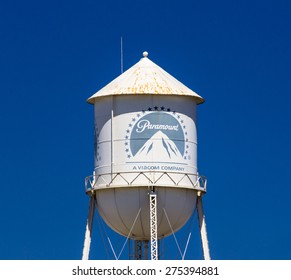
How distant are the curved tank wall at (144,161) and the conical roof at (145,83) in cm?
26

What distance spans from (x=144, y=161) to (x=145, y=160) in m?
0.06

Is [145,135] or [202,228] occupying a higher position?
[145,135]

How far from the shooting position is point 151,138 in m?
63.8

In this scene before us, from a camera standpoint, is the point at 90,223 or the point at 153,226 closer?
the point at 153,226

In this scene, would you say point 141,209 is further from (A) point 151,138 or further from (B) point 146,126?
(B) point 146,126

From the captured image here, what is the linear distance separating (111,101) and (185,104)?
10.5ft

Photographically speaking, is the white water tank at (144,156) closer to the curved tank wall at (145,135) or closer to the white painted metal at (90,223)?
the curved tank wall at (145,135)

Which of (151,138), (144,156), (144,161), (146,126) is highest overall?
(146,126)

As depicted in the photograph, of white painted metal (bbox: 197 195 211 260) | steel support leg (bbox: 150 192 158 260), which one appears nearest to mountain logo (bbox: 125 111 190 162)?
steel support leg (bbox: 150 192 158 260)

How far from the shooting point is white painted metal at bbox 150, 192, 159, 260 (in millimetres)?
63438

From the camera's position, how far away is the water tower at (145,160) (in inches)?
A: 2515

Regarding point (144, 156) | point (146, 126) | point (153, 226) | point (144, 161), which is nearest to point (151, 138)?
point (146, 126)
